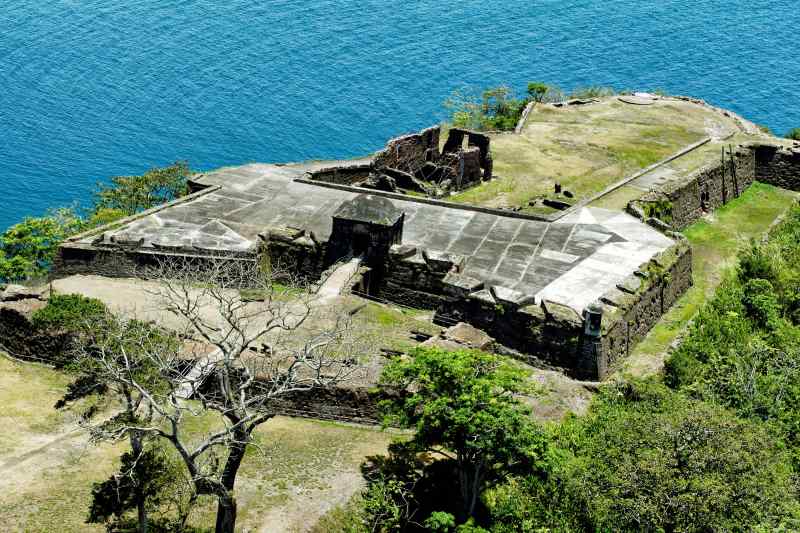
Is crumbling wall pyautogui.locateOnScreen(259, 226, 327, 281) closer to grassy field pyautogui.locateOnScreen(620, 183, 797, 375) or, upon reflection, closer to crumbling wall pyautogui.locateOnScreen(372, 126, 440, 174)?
grassy field pyautogui.locateOnScreen(620, 183, 797, 375)

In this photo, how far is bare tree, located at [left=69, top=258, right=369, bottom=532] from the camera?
78.9 feet

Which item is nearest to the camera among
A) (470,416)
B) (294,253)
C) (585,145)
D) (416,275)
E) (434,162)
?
(470,416)

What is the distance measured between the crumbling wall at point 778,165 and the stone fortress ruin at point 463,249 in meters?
11.6

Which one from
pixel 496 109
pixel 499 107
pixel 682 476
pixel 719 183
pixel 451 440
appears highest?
pixel 451 440

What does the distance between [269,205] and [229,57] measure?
72680 millimetres

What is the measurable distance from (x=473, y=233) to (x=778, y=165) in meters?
29.6

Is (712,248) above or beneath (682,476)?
beneath

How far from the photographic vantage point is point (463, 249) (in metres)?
43.8

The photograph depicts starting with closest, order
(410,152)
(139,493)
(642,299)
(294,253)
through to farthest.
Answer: (139,493) < (642,299) < (294,253) < (410,152)

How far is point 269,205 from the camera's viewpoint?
48.9 meters

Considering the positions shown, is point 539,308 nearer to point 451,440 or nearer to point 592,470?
point 592,470

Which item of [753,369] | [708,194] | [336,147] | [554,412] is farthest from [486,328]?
[336,147]

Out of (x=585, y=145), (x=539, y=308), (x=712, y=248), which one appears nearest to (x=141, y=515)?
(x=539, y=308)

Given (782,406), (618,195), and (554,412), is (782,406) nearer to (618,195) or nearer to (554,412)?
(554,412)
